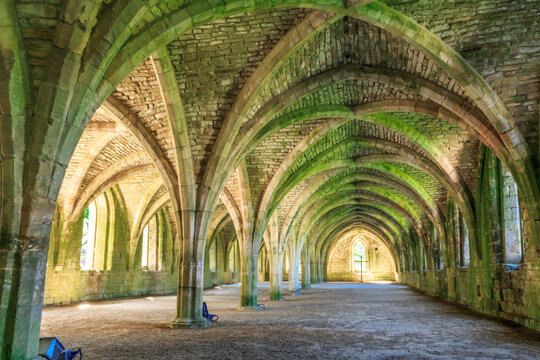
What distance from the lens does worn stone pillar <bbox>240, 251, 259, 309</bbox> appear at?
12016 millimetres

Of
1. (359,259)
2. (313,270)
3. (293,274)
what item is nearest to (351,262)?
(359,259)

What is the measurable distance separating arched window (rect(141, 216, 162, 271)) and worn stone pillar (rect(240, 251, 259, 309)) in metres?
9.15

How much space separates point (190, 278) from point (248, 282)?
13.8 ft

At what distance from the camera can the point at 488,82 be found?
8031 mm

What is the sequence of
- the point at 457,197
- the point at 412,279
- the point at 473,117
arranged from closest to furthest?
the point at 473,117, the point at 457,197, the point at 412,279

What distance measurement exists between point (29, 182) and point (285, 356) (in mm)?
3377

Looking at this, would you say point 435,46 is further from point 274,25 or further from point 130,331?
point 130,331

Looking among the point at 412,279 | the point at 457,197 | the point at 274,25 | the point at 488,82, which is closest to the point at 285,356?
the point at 274,25

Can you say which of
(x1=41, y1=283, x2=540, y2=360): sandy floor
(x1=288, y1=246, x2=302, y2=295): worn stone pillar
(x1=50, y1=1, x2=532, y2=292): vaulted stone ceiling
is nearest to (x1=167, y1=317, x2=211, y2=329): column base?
(x1=41, y1=283, x2=540, y2=360): sandy floor

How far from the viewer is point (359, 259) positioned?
41.4m

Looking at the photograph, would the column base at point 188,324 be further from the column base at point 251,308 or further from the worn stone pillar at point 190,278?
the column base at point 251,308

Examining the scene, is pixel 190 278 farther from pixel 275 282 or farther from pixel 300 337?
pixel 275 282

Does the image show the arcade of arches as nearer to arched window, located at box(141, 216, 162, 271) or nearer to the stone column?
the stone column

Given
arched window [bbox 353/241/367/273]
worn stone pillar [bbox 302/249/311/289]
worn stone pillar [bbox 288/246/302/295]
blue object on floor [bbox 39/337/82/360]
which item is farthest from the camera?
arched window [bbox 353/241/367/273]
